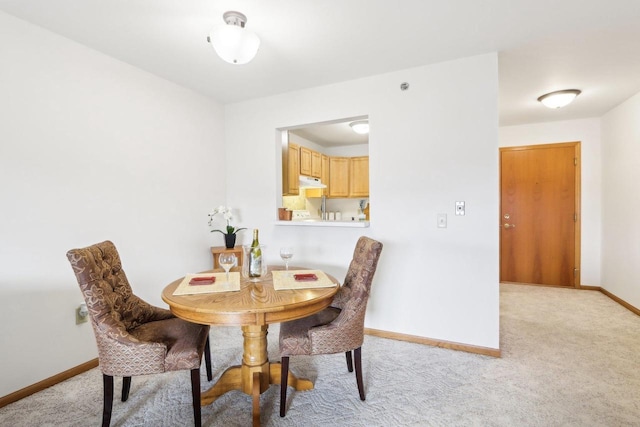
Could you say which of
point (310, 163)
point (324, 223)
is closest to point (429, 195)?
point (324, 223)

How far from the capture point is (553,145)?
170 inches

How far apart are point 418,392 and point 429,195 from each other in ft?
4.89

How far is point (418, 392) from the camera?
76.2 inches

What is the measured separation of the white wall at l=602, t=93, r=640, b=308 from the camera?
10.8ft

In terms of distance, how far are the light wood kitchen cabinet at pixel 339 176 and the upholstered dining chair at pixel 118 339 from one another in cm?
405

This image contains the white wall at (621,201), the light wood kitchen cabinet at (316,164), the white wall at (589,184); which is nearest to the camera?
the white wall at (621,201)

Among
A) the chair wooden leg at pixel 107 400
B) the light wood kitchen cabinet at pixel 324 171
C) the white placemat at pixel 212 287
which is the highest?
the light wood kitchen cabinet at pixel 324 171

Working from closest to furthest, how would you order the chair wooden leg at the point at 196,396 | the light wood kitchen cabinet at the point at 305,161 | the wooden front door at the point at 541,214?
the chair wooden leg at the point at 196,396, the wooden front door at the point at 541,214, the light wood kitchen cabinet at the point at 305,161

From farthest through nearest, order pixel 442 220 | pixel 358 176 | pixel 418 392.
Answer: pixel 358 176 < pixel 442 220 < pixel 418 392

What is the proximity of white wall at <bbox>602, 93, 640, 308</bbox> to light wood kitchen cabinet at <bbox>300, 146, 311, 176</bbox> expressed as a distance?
12.6ft

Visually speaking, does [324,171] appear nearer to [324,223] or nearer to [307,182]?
[307,182]

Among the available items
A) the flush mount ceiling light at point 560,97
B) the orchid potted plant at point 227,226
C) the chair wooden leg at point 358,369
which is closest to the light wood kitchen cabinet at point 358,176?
the orchid potted plant at point 227,226

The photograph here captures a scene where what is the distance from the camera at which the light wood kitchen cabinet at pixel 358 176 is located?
212 inches

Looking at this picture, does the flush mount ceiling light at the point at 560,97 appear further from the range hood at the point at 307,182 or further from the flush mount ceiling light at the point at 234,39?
the flush mount ceiling light at the point at 234,39
